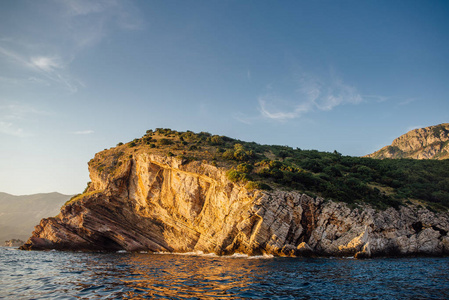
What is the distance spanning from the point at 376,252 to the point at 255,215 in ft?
51.8

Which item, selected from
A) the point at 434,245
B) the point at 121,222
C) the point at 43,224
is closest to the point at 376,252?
the point at 434,245

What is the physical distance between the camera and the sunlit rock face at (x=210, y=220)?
33.4 m

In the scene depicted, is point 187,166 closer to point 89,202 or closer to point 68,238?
point 89,202

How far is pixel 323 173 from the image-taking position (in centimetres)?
4803

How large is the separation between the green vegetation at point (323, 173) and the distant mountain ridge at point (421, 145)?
230ft

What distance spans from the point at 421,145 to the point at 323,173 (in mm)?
123234

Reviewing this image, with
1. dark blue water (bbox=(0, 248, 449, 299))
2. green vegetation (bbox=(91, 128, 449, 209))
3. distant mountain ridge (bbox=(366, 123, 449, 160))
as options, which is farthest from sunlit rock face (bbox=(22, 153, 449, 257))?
distant mountain ridge (bbox=(366, 123, 449, 160))

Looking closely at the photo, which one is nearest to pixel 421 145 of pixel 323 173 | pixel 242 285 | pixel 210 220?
pixel 323 173

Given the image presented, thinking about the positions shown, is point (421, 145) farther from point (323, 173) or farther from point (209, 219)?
point (209, 219)

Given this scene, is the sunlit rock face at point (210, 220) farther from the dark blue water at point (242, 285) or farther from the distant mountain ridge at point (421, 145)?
the distant mountain ridge at point (421, 145)

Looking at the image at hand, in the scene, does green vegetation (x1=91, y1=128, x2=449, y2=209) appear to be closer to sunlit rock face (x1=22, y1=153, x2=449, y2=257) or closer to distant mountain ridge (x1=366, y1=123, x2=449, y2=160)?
sunlit rock face (x1=22, y1=153, x2=449, y2=257)

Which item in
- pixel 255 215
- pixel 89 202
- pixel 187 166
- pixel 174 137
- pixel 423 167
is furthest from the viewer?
pixel 174 137

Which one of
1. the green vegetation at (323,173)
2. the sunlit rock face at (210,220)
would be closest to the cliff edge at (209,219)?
the sunlit rock face at (210,220)

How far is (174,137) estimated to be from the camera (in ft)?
222
